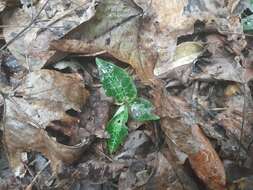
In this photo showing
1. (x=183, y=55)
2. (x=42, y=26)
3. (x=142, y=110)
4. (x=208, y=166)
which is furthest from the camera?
(x=42, y=26)

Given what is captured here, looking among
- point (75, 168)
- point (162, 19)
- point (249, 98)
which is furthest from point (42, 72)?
point (249, 98)

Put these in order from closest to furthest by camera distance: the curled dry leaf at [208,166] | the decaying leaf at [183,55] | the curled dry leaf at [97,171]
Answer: the curled dry leaf at [208,166] < the curled dry leaf at [97,171] < the decaying leaf at [183,55]

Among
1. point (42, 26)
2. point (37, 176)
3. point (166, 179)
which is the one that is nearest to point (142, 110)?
point (166, 179)

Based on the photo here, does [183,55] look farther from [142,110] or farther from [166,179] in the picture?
[166,179]

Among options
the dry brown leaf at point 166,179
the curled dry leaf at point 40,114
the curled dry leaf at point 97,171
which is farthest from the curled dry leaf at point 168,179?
the curled dry leaf at point 40,114

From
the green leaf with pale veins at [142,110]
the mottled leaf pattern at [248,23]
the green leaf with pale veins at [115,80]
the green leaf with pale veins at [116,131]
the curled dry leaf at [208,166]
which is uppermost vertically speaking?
the mottled leaf pattern at [248,23]

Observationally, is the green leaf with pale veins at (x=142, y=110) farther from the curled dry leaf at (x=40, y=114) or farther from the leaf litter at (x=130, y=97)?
the curled dry leaf at (x=40, y=114)

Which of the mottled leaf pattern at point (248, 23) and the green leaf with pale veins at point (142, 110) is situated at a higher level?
the mottled leaf pattern at point (248, 23)

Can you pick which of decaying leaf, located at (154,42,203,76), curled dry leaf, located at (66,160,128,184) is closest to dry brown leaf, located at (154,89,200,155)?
decaying leaf, located at (154,42,203,76)
